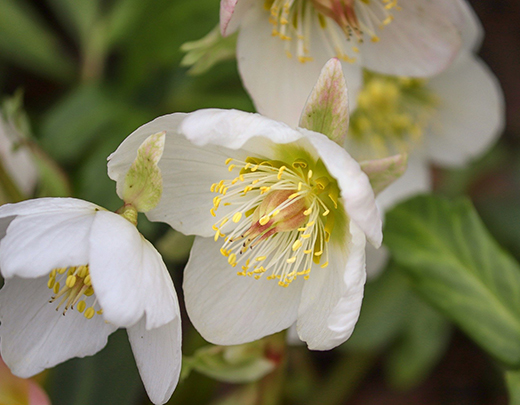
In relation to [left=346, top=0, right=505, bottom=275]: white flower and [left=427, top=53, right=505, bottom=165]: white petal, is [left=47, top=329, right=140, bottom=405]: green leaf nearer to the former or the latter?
[left=346, top=0, right=505, bottom=275]: white flower

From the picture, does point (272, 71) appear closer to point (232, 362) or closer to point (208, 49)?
point (208, 49)

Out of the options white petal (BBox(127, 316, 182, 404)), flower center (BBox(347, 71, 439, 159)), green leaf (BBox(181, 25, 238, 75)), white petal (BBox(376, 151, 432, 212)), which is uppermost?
green leaf (BBox(181, 25, 238, 75))

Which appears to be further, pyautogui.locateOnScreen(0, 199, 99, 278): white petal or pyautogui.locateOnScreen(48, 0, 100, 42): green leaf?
pyautogui.locateOnScreen(48, 0, 100, 42): green leaf

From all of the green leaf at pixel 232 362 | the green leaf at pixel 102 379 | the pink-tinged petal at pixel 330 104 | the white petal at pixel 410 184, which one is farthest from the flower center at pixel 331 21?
the green leaf at pixel 102 379

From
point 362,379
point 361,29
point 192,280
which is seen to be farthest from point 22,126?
point 362,379

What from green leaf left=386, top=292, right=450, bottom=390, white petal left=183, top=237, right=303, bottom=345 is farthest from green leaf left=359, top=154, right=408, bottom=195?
green leaf left=386, top=292, right=450, bottom=390

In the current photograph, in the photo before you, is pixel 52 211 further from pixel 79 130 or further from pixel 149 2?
pixel 149 2

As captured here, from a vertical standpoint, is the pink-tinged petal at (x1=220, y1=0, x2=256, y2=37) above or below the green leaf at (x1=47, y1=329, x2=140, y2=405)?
above
